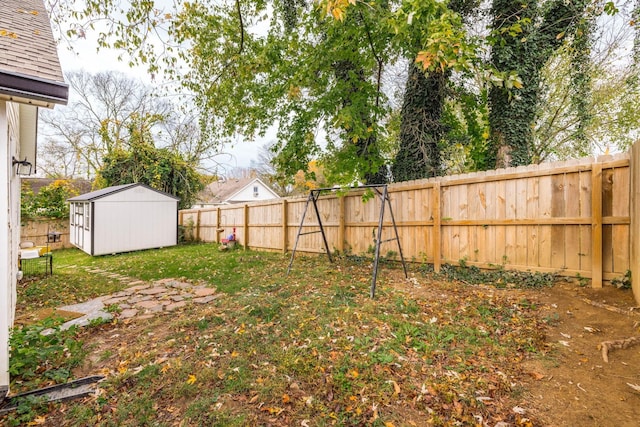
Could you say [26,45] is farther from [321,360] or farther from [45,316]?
[321,360]

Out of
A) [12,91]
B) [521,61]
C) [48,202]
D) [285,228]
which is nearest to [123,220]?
[48,202]

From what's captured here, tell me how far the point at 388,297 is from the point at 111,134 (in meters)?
18.1

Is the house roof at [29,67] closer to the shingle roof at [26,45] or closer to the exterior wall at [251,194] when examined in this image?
the shingle roof at [26,45]

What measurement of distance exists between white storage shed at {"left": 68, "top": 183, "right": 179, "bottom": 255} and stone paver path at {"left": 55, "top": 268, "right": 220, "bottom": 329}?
5.84m

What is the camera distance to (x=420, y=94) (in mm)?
6227

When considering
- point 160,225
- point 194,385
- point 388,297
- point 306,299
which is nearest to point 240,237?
point 160,225

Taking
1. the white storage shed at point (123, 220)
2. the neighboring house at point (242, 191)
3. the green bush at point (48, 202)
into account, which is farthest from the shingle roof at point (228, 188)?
the white storage shed at point (123, 220)

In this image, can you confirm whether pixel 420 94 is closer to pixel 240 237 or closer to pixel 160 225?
pixel 240 237

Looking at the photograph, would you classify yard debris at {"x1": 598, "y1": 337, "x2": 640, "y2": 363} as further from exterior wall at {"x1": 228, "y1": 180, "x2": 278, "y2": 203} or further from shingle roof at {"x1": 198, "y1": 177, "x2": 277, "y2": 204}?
exterior wall at {"x1": 228, "y1": 180, "x2": 278, "y2": 203}

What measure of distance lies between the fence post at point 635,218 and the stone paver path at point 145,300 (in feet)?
16.7

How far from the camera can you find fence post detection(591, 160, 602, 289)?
11.7 feet

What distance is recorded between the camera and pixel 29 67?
7.39ft

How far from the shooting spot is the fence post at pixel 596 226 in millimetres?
3555

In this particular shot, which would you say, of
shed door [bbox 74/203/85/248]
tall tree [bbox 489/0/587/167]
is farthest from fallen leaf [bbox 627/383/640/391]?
shed door [bbox 74/203/85/248]
